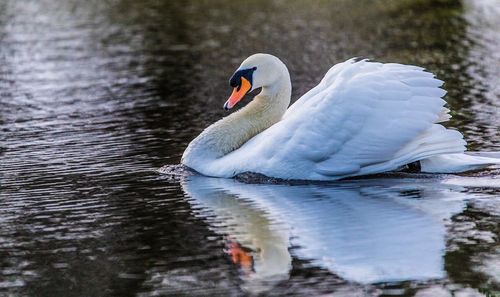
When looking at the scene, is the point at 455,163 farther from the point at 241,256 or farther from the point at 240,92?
the point at 241,256

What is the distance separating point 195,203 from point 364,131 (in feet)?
5.48

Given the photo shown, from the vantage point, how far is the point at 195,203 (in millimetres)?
9938

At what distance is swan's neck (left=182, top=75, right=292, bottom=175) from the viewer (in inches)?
447

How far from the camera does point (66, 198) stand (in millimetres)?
10234

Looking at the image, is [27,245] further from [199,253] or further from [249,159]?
[249,159]

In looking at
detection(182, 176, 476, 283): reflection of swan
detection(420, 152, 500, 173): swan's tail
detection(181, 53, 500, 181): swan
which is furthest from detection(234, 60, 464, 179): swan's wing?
detection(420, 152, 500, 173): swan's tail

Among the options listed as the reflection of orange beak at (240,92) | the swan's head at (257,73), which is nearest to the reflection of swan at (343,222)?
the reflection of orange beak at (240,92)

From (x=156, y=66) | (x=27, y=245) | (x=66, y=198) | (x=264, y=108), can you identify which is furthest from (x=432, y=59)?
(x=27, y=245)

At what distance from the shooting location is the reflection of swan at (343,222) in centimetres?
759

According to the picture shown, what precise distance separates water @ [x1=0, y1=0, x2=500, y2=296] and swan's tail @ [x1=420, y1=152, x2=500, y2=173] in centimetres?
10

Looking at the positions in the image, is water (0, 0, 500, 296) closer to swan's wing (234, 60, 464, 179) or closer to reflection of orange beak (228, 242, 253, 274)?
reflection of orange beak (228, 242, 253, 274)

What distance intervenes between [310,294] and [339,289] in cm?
20

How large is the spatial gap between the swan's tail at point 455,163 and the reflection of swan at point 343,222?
0.29 meters

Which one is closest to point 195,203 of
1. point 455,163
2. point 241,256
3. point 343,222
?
point 343,222
